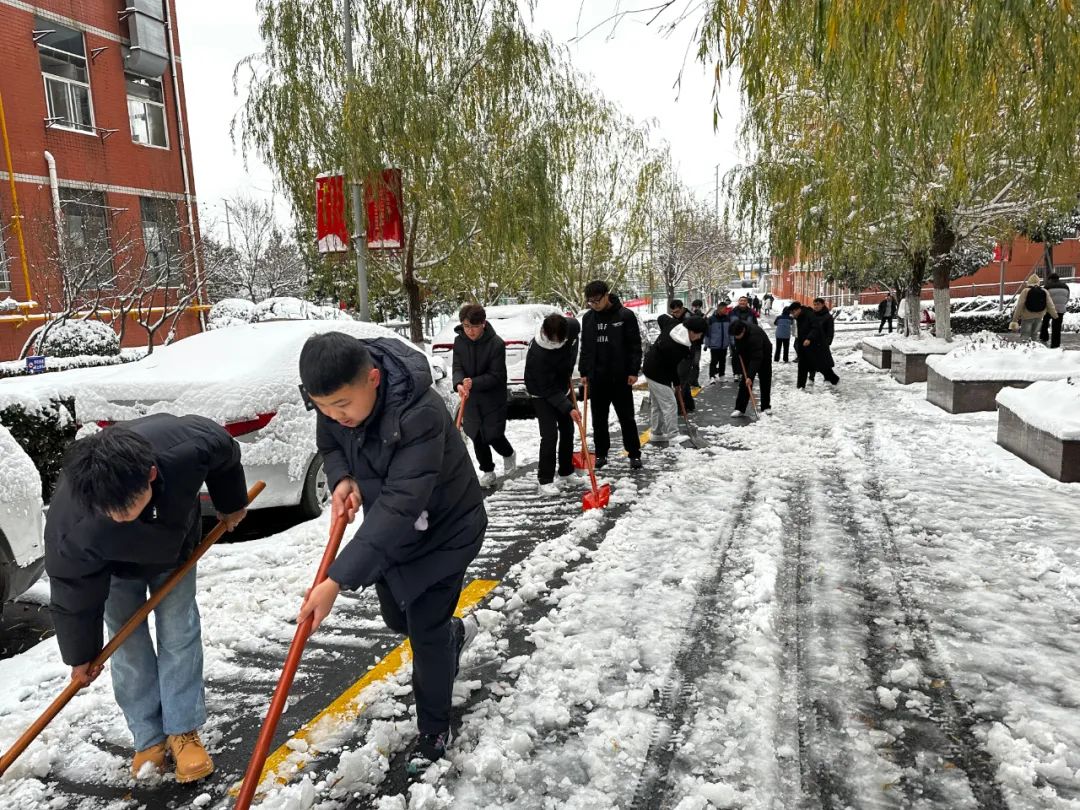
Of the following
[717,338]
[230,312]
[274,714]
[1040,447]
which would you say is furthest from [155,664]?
[230,312]

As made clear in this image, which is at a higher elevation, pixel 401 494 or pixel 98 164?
pixel 98 164

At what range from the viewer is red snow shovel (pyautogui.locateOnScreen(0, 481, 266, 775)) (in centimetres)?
243

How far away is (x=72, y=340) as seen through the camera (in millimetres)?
11680

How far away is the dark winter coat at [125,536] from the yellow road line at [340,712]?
0.81 m

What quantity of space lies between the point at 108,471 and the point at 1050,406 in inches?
298

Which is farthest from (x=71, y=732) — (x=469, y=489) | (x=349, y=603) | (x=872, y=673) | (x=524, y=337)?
(x=524, y=337)

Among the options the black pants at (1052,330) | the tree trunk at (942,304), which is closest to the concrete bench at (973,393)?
the tree trunk at (942,304)

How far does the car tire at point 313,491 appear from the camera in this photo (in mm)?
5766

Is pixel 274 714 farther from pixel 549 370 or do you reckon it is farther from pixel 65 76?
pixel 65 76

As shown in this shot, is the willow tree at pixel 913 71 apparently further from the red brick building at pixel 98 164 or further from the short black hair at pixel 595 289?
the red brick building at pixel 98 164

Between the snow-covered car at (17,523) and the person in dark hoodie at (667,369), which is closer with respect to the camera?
the snow-covered car at (17,523)

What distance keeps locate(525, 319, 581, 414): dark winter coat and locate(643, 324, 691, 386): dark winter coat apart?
2.02m

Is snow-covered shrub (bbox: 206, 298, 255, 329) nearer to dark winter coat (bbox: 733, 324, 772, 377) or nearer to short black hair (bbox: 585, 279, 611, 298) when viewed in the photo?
dark winter coat (bbox: 733, 324, 772, 377)

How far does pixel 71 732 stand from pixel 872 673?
140 inches
